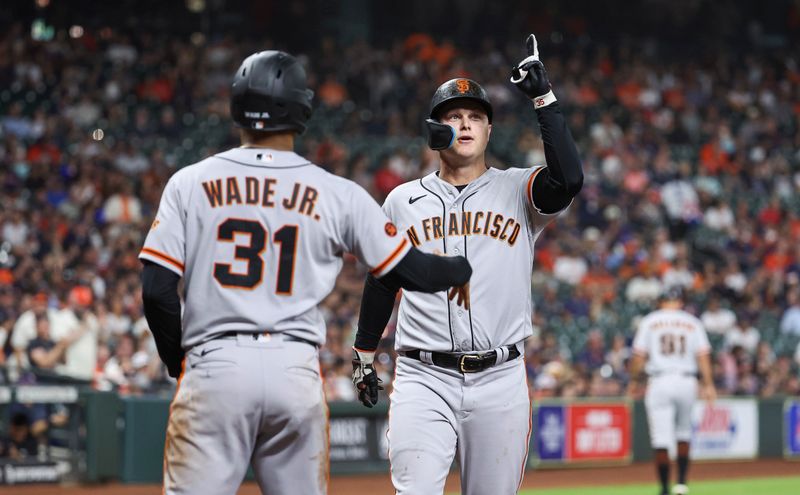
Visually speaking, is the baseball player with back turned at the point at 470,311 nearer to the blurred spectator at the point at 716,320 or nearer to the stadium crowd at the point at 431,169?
the stadium crowd at the point at 431,169

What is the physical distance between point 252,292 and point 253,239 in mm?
169

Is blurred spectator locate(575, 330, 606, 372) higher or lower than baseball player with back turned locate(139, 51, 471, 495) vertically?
lower

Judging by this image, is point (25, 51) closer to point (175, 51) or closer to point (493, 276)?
point (175, 51)

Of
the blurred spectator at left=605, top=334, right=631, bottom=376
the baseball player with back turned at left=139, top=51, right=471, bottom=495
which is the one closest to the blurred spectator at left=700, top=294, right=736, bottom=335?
the blurred spectator at left=605, top=334, right=631, bottom=376

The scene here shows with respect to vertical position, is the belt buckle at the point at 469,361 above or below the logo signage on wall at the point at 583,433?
above

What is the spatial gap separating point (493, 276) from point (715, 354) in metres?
13.7

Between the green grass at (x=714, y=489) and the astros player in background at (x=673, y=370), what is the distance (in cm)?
138

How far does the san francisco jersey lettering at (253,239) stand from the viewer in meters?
3.78

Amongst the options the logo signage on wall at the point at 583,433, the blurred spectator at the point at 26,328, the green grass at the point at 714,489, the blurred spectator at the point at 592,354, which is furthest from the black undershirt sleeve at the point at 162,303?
the blurred spectator at the point at 592,354

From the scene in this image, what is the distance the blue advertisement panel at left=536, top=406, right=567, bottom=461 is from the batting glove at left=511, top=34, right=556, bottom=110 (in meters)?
10.6

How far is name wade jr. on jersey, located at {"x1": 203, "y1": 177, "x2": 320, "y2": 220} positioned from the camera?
3816 mm

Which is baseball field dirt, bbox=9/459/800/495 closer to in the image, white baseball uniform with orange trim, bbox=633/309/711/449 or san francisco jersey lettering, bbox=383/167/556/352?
white baseball uniform with orange trim, bbox=633/309/711/449

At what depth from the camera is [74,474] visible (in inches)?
489

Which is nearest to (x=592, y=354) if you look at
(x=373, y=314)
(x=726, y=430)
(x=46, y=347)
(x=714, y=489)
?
(x=726, y=430)
